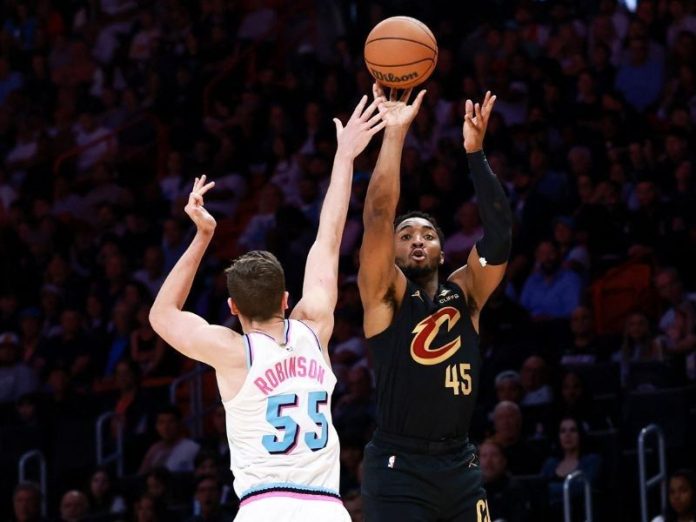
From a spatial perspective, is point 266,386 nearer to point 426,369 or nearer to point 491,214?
point 426,369

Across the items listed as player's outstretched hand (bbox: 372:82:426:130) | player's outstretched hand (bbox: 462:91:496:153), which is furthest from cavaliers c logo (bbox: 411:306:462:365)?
player's outstretched hand (bbox: 372:82:426:130)

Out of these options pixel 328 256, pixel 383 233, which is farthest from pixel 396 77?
pixel 328 256

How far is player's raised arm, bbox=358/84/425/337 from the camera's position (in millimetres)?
7688

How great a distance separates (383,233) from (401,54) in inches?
49.4

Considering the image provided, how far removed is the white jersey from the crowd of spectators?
532 cm

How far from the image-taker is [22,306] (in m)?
18.1

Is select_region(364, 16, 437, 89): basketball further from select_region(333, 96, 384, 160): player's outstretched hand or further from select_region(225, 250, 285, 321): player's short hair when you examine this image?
select_region(225, 250, 285, 321): player's short hair

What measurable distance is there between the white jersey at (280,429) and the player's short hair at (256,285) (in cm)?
13

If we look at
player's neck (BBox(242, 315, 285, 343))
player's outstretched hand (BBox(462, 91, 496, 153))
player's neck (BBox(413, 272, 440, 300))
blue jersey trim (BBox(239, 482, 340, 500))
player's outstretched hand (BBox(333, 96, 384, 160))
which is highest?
player's outstretched hand (BBox(462, 91, 496, 153))

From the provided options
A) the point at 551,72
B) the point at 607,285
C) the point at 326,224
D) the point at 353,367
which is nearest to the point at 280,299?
the point at 326,224

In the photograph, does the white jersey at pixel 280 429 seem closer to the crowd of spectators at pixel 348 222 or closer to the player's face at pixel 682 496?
the player's face at pixel 682 496

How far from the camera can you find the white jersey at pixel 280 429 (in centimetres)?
625

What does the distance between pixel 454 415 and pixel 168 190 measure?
11517 millimetres

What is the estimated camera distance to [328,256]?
6.75 meters
